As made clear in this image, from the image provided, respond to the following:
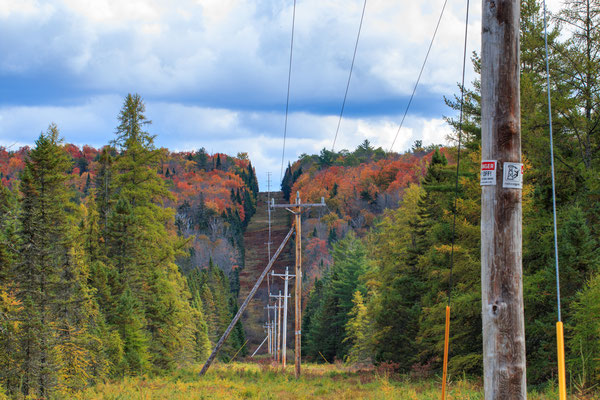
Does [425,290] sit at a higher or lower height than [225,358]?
higher

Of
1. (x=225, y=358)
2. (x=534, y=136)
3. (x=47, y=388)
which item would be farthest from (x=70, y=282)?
(x=225, y=358)

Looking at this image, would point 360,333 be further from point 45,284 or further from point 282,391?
point 45,284

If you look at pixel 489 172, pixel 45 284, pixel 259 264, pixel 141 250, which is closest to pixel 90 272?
pixel 141 250

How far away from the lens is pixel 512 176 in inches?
172

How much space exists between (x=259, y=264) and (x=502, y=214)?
431ft

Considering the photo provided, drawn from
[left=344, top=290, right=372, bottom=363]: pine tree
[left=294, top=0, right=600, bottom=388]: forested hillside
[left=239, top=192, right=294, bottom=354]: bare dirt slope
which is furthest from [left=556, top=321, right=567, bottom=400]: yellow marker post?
[left=239, top=192, right=294, bottom=354]: bare dirt slope

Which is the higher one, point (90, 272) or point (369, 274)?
point (90, 272)

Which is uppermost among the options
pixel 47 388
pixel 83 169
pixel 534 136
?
pixel 83 169

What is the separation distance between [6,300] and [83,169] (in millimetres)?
153496

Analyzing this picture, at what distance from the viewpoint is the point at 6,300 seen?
17.7 meters

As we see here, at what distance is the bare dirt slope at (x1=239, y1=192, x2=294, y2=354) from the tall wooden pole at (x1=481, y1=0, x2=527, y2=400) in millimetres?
86381

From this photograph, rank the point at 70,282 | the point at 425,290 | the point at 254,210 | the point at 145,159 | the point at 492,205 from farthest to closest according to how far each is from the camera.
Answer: the point at 254,210 → the point at 145,159 → the point at 425,290 → the point at 70,282 → the point at 492,205

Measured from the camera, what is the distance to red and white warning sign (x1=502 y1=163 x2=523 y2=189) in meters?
4.36

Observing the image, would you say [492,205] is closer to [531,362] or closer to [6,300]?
[531,362]
